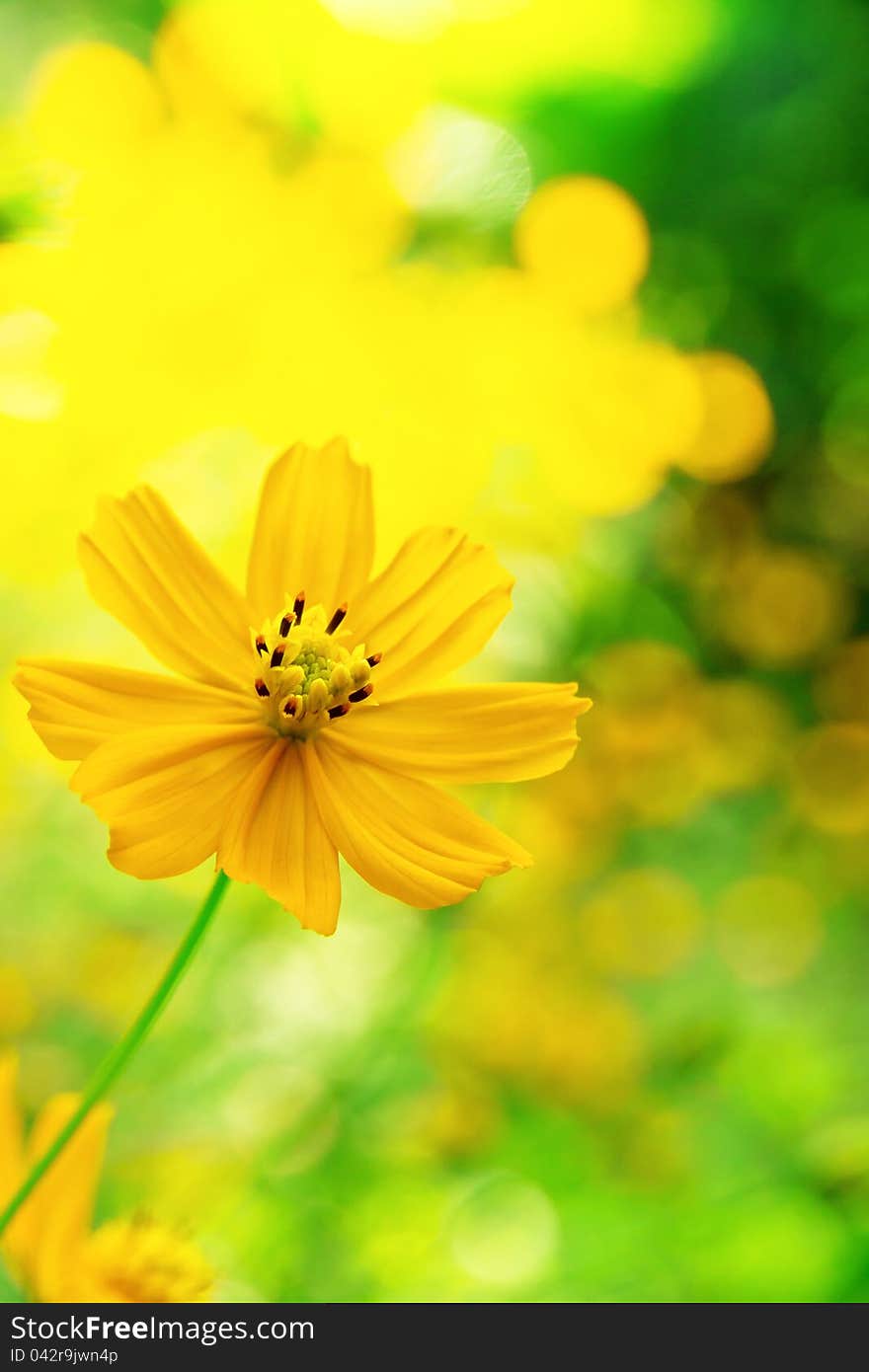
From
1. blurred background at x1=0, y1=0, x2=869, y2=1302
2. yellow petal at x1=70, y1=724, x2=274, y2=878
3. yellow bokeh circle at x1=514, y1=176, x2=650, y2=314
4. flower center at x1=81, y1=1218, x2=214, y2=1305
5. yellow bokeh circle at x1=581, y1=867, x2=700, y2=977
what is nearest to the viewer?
yellow petal at x1=70, y1=724, x2=274, y2=878

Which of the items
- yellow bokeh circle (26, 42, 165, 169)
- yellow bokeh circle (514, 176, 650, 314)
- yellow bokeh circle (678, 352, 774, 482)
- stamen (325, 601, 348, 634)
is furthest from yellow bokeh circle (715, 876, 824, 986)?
yellow bokeh circle (26, 42, 165, 169)

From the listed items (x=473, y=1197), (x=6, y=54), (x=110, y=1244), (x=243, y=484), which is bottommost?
(x=110, y=1244)

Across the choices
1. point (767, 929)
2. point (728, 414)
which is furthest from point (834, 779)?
point (728, 414)

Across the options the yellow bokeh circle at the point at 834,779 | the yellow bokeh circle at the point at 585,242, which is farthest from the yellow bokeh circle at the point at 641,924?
the yellow bokeh circle at the point at 585,242

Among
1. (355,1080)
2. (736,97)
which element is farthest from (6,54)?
(355,1080)

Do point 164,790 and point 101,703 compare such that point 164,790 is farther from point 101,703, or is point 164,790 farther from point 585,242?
point 585,242

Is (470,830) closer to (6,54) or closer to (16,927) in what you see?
(16,927)

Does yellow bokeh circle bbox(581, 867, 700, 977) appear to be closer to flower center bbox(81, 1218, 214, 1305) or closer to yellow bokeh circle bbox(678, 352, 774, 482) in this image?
yellow bokeh circle bbox(678, 352, 774, 482)
